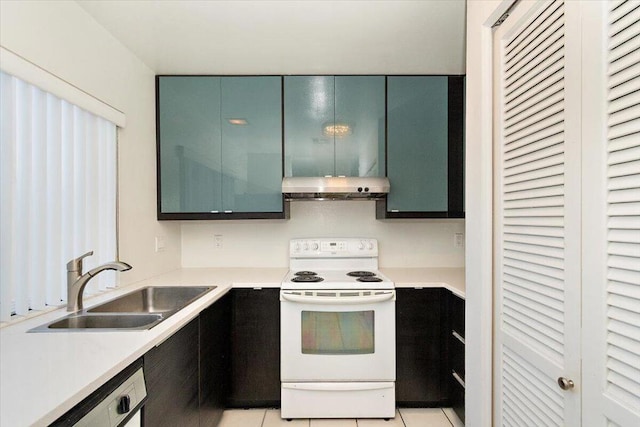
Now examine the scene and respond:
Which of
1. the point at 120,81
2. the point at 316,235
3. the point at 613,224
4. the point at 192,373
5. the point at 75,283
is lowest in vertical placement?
the point at 192,373

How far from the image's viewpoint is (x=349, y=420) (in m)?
2.11

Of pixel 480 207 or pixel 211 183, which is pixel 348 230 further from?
pixel 480 207

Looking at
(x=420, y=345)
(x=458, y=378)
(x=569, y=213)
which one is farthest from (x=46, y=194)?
(x=458, y=378)

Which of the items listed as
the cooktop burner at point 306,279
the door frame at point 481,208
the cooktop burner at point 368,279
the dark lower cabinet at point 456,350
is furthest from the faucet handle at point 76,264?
the dark lower cabinet at point 456,350

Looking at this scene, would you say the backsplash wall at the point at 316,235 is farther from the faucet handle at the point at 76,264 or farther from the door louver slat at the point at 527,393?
the door louver slat at the point at 527,393

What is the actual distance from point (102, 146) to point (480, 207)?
1923 mm

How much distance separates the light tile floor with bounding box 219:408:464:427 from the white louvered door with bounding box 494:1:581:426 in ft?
3.11

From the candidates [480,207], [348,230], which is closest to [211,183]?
→ [348,230]

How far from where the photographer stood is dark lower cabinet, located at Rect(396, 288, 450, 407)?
2.15 m

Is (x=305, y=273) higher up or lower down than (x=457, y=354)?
higher up

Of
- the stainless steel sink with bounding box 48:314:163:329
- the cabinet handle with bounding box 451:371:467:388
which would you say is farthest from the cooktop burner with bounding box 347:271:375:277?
the stainless steel sink with bounding box 48:314:163:329

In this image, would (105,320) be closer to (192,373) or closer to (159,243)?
(192,373)

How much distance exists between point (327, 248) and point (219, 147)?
3.58ft

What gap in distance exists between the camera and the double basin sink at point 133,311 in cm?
136
